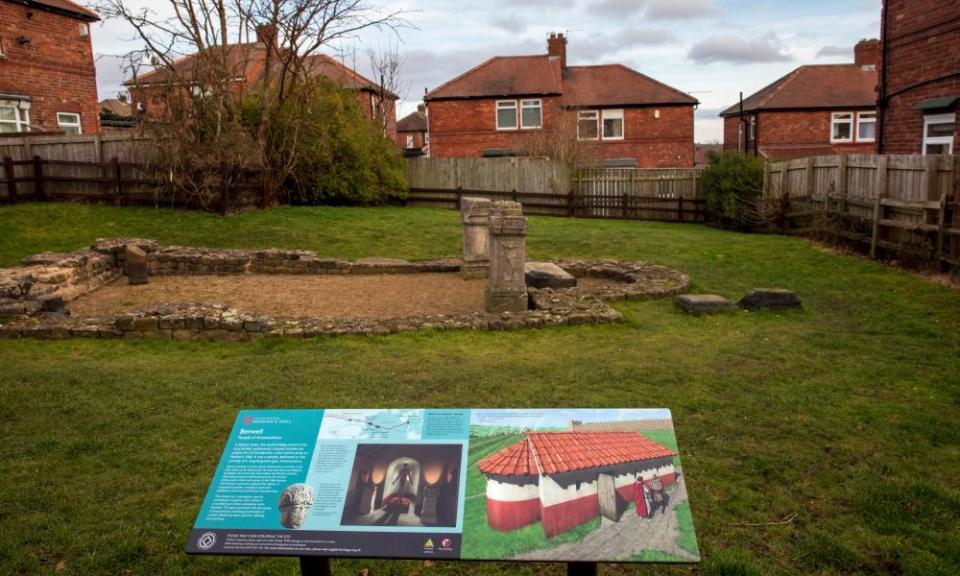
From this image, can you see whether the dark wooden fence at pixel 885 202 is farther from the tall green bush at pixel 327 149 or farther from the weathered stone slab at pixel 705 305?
the tall green bush at pixel 327 149

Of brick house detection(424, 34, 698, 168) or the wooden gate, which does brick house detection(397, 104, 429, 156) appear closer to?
brick house detection(424, 34, 698, 168)

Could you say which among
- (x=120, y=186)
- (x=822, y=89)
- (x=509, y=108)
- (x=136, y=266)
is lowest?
(x=136, y=266)

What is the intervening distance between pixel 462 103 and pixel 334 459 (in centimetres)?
3283

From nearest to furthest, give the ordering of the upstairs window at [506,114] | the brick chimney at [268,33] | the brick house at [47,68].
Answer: the brick chimney at [268,33], the brick house at [47,68], the upstairs window at [506,114]

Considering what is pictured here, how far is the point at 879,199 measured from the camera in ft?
43.0

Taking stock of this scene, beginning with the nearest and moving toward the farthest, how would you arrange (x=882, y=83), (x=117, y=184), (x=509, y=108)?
(x=882, y=83) < (x=117, y=184) < (x=509, y=108)

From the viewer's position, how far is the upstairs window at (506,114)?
112ft

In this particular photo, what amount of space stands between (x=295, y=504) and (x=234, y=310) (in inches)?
274

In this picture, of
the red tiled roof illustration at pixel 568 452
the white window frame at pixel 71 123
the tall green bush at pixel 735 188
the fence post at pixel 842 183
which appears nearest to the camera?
the red tiled roof illustration at pixel 568 452

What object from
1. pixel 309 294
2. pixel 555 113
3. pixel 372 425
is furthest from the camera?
pixel 555 113

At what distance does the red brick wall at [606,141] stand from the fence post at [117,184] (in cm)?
1822

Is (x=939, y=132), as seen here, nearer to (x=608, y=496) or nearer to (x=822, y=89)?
(x=608, y=496)

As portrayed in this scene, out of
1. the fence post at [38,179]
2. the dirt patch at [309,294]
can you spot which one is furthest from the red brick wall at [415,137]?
the dirt patch at [309,294]

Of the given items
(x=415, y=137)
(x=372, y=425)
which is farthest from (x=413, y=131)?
(x=372, y=425)
